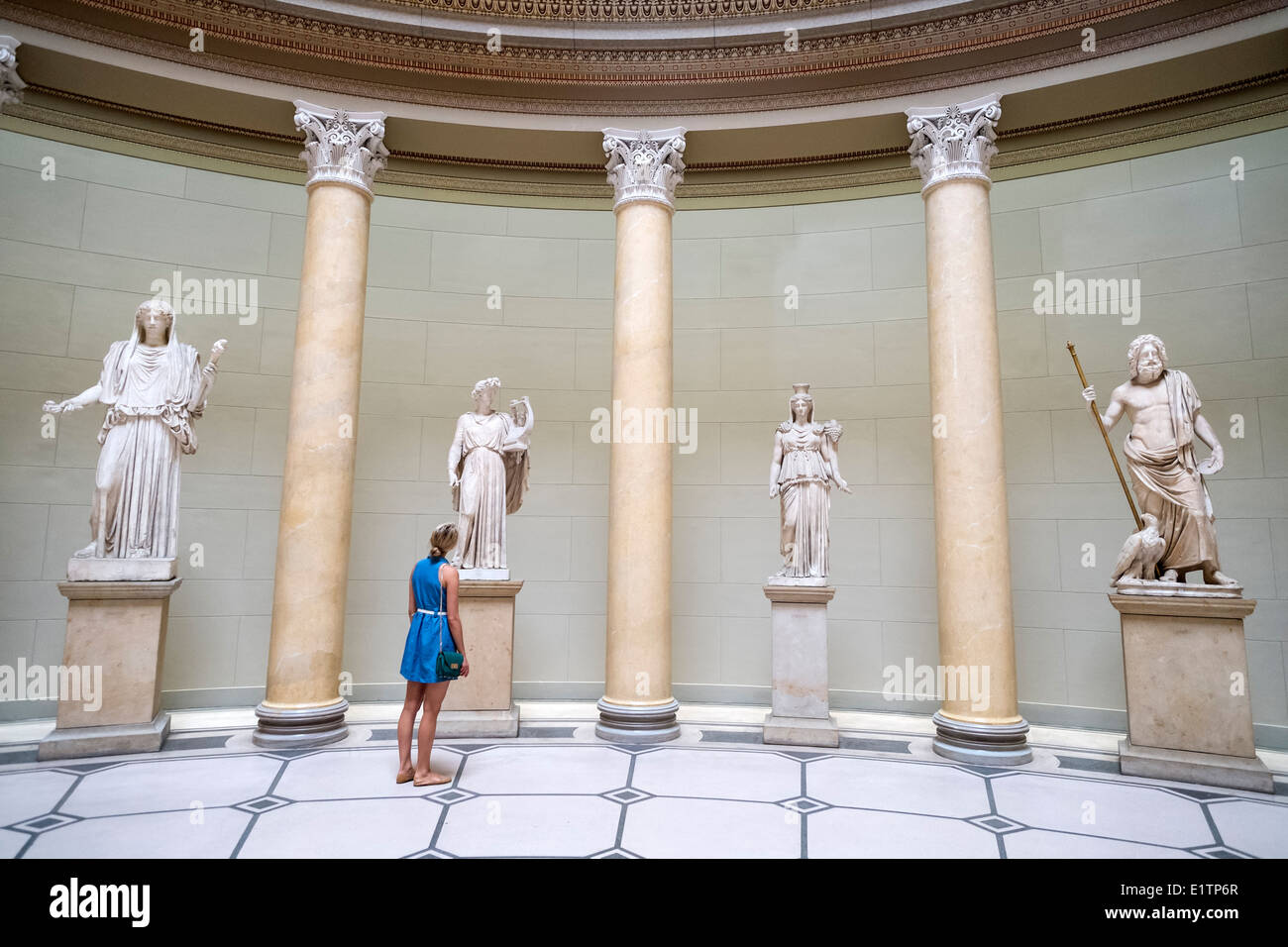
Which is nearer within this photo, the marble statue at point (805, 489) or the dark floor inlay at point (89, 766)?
the dark floor inlay at point (89, 766)

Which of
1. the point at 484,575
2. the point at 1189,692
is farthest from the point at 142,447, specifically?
the point at 1189,692

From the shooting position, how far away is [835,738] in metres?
7.03

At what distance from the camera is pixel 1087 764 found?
6.50 metres

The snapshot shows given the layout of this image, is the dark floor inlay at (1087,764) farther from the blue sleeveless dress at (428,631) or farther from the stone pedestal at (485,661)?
the blue sleeveless dress at (428,631)

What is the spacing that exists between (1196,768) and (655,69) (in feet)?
25.9

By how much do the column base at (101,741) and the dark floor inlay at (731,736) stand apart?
477cm

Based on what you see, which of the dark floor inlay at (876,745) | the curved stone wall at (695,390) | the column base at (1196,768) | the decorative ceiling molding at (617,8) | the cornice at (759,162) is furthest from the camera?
the cornice at (759,162)

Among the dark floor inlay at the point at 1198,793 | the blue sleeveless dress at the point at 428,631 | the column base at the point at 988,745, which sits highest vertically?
the blue sleeveless dress at the point at 428,631

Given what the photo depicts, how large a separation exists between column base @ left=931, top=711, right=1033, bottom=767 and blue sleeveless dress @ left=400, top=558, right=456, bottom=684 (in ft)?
14.5

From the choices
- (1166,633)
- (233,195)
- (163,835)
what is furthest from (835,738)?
(233,195)

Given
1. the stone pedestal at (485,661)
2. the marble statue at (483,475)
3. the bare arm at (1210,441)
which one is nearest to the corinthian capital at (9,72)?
the marble statue at (483,475)

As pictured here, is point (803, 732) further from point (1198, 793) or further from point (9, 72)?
point (9, 72)

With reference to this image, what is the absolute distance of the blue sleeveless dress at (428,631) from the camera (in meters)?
5.29

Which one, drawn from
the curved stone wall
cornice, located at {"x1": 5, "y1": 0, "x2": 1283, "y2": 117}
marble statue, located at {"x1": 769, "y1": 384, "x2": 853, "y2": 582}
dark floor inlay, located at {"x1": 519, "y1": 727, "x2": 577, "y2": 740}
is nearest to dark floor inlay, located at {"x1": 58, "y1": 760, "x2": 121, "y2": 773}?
the curved stone wall
